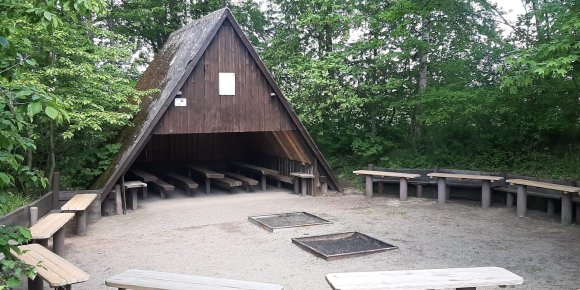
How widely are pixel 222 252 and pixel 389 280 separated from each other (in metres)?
3.84

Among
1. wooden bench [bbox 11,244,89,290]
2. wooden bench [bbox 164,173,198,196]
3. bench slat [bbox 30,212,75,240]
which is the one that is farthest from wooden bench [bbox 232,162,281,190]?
wooden bench [bbox 11,244,89,290]

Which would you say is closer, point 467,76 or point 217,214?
point 217,214

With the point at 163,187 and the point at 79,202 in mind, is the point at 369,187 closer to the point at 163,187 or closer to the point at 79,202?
the point at 163,187

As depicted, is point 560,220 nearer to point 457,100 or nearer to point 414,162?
point 457,100

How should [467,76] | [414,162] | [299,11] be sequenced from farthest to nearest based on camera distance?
[299,11]
[414,162]
[467,76]

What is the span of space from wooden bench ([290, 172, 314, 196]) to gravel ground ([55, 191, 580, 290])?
999 mm

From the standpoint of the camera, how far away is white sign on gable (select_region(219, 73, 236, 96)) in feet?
40.3

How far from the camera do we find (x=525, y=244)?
27.1 feet

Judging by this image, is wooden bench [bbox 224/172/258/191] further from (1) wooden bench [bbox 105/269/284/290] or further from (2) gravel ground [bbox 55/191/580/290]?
(1) wooden bench [bbox 105/269/284/290]

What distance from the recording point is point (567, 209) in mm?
9789

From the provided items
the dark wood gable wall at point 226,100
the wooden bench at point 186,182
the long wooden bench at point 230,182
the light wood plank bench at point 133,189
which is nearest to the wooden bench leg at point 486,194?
the dark wood gable wall at point 226,100

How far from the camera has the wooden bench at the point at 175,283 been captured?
4750 mm

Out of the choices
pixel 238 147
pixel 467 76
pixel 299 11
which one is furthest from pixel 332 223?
pixel 299 11

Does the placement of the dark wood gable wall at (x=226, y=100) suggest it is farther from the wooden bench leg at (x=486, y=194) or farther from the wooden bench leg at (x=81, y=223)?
the wooden bench leg at (x=486, y=194)
